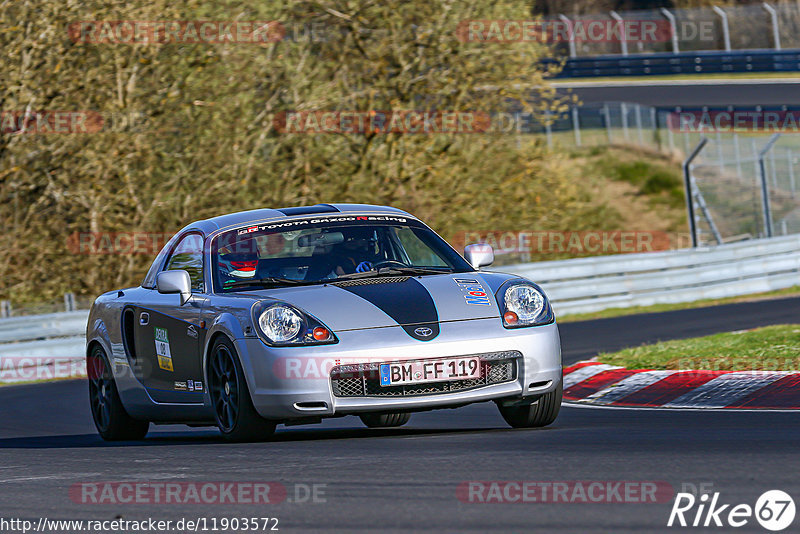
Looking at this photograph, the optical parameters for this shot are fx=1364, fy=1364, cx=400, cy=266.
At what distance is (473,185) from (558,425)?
16.6m

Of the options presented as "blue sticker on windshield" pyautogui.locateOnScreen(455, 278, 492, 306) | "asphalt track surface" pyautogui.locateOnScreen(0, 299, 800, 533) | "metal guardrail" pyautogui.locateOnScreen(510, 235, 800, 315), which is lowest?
"metal guardrail" pyautogui.locateOnScreen(510, 235, 800, 315)

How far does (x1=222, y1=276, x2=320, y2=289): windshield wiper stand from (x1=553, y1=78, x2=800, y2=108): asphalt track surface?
32855mm

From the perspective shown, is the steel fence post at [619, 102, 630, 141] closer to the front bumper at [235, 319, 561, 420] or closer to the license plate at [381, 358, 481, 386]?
the front bumper at [235, 319, 561, 420]

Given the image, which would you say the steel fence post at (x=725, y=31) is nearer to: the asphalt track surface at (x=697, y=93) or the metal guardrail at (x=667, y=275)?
the asphalt track surface at (x=697, y=93)

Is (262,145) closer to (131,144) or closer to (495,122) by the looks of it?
(131,144)

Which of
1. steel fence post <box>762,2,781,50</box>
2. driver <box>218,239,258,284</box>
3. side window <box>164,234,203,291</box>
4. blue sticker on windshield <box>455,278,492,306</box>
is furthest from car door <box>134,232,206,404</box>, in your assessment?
steel fence post <box>762,2,781,50</box>

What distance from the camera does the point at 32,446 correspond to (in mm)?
8914

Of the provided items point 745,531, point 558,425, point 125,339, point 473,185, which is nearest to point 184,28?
point 473,185

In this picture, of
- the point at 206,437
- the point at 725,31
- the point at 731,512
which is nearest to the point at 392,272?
the point at 206,437

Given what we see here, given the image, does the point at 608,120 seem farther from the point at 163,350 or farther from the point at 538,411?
the point at 538,411

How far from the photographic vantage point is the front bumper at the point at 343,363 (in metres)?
7.21

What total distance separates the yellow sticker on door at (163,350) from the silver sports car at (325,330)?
13 millimetres

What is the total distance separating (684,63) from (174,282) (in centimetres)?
4172

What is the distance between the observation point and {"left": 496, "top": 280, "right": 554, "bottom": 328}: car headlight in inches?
298
